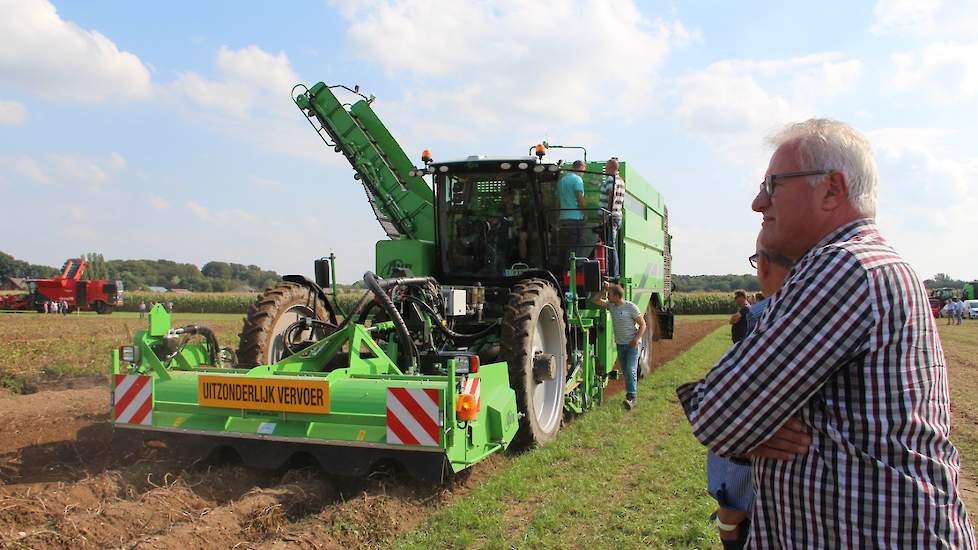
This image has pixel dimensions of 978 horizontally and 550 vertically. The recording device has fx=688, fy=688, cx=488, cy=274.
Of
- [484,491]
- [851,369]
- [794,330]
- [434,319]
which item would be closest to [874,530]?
[851,369]

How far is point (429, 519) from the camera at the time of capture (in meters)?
4.38

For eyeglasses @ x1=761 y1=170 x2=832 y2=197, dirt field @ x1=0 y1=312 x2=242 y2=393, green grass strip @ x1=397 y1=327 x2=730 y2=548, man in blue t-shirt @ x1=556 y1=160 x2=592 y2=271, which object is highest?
man in blue t-shirt @ x1=556 y1=160 x2=592 y2=271

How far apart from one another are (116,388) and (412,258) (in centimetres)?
354

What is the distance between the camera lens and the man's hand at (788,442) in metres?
1.42

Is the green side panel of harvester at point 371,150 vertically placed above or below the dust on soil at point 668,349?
above

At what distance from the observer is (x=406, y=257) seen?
8.07 metres

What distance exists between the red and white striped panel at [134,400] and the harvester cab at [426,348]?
10mm

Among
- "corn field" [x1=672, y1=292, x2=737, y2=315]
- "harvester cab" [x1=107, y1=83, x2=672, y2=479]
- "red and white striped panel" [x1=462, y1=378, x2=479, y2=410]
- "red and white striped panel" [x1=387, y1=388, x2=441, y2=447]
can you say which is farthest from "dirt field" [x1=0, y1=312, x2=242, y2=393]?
"corn field" [x1=672, y1=292, x2=737, y2=315]

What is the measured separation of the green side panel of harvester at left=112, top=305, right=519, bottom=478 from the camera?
15.2ft

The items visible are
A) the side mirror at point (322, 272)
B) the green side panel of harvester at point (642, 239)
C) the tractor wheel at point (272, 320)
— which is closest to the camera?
the tractor wheel at point (272, 320)

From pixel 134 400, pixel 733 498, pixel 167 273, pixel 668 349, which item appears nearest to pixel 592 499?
pixel 733 498

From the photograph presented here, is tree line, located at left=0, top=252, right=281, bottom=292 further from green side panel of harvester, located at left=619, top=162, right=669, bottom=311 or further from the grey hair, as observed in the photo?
the grey hair

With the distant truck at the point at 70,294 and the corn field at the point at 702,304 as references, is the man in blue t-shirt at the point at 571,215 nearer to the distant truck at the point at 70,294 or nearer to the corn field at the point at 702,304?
the corn field at the point at 702,304

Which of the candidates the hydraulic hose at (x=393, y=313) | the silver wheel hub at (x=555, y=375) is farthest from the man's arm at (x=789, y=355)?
the silver wheel hub at (x=555, y=375)
